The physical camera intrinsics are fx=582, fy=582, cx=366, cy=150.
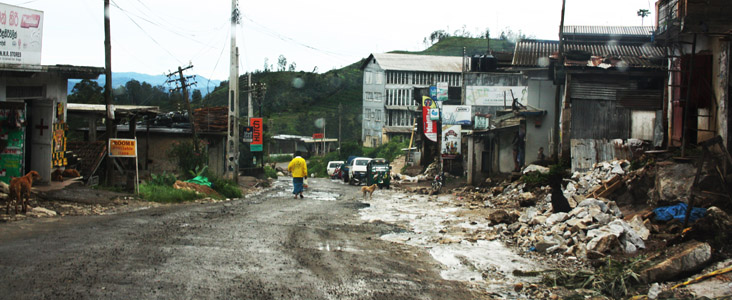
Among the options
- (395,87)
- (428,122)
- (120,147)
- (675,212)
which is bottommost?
(675,212)

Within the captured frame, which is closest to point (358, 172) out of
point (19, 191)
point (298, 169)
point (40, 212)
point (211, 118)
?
point (211, 118)

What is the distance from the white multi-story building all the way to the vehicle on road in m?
41.0

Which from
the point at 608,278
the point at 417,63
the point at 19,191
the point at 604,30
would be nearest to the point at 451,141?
the point at 604,30

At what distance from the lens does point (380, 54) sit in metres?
82.5

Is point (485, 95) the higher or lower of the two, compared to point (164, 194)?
higher

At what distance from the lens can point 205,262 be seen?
7.93 metres

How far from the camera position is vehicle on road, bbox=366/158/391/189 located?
35094 millimetres

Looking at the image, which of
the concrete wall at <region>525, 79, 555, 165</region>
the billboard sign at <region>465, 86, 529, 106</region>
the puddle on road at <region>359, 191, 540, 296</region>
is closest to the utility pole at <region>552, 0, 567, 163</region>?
the concrete wall at <region>525, 79, 555, 165</region>

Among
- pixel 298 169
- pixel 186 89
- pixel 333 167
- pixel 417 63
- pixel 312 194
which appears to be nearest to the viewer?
pixel 298 169

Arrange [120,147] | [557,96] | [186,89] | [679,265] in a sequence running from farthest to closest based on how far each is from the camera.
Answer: [186,89]
[557,96]
[120,147]
[679,265]

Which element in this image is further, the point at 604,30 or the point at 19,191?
the point at 604,30

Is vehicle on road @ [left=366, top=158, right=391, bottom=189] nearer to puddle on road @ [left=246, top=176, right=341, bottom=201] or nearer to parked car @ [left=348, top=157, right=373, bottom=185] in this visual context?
parked car @ [left=348, top=157, right=373, bottom=185]

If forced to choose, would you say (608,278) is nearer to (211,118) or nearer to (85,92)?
(211,118)

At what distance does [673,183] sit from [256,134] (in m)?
32.7
